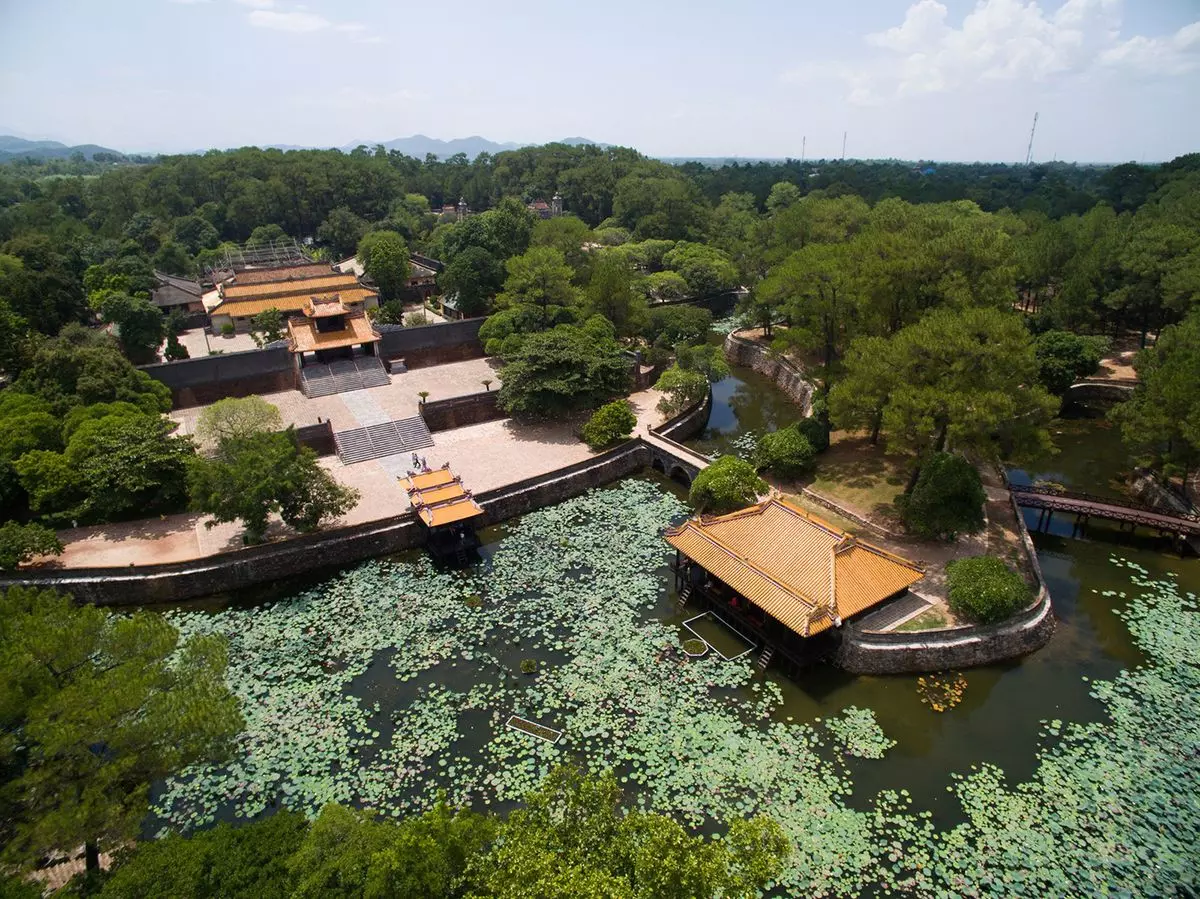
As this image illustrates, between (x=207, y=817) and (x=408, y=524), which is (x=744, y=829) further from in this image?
(x=408, y=524)

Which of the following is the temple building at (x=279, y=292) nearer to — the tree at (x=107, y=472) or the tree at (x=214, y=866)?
the tree at (x=107, y=472)

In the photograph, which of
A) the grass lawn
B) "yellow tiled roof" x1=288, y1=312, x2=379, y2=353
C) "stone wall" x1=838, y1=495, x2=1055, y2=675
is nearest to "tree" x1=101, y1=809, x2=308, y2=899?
"stone wall" x1=838, y1=495, x2=1055, y2=675

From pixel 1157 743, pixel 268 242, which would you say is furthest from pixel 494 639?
pixel 268 242

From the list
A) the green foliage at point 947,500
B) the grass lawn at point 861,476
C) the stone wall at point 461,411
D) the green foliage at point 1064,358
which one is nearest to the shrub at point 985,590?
the green foliage at point 947,500

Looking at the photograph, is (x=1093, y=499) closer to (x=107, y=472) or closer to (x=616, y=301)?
(x=616, y=301)

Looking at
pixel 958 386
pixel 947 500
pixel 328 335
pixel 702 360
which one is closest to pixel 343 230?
pixel 328 335

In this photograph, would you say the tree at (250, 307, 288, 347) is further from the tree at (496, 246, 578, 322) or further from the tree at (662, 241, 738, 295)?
the tree at (662, 241, 738, 295)
